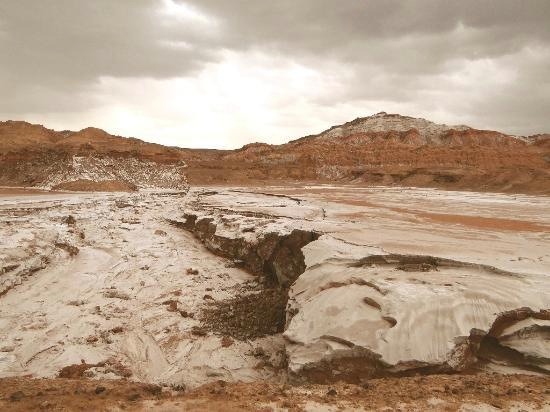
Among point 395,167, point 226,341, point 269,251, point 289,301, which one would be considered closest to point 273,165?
point 395,167

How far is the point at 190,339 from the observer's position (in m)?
5.63

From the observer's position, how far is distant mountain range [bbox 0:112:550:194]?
1316 inches

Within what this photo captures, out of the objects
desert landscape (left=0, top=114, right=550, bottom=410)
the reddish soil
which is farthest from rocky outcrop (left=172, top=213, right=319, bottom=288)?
the reddish soil

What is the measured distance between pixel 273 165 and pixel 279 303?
131ft

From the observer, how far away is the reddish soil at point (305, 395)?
3213mm

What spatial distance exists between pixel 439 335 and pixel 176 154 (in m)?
42.3

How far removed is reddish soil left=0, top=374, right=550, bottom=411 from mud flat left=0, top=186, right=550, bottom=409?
0.08m

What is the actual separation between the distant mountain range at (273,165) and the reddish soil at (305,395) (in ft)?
90.4

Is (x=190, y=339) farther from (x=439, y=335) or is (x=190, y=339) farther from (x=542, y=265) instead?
(x=542, y=265)

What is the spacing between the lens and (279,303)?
6.42 m

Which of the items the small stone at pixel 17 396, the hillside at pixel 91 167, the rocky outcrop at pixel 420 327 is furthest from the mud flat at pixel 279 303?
the hillside at pixel 91 167

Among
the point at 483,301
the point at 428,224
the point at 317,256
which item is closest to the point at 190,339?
the point at 317,256

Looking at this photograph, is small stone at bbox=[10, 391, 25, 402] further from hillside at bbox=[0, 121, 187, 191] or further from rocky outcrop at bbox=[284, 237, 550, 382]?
hillside at bbox=[0, 121, 187, 191]

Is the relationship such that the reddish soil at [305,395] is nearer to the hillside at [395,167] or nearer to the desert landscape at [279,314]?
the desert landscape at [279,314]
